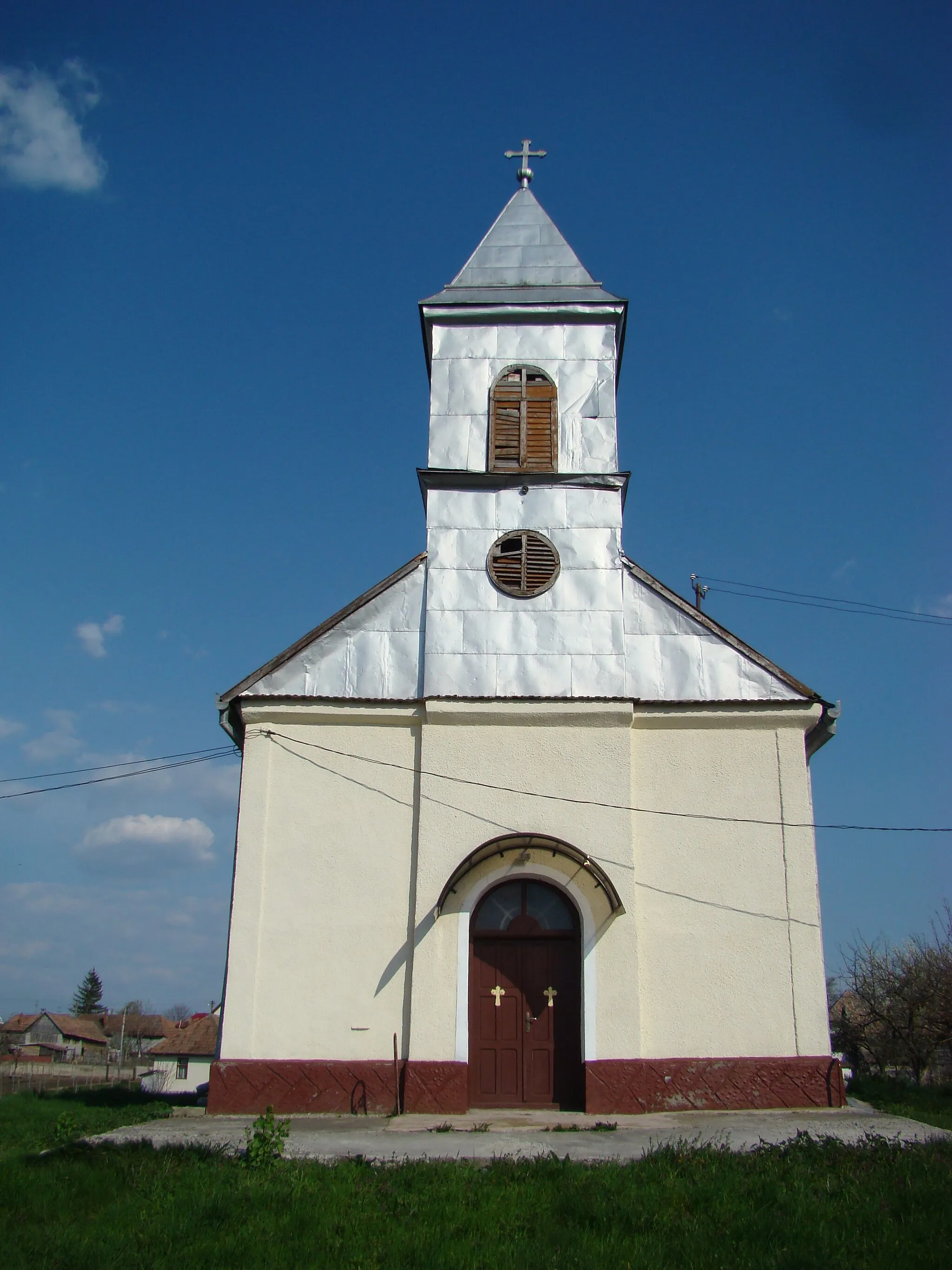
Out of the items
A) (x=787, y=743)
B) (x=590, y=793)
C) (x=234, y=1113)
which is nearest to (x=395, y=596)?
(x=590, y=793)

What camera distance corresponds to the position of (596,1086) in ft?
43.0

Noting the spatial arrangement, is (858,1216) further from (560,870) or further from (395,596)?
(395,596)

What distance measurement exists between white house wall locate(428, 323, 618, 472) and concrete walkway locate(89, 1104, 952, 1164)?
28.8 feet

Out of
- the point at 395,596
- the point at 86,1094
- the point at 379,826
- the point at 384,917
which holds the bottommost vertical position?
the point at 86,1094

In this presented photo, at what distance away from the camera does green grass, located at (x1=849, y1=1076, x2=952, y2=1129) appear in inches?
521

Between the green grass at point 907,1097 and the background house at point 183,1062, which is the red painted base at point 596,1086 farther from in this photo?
the background house at point 183,1062

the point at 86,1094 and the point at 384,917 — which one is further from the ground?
the point at 384,917

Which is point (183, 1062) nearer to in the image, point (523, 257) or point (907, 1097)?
point (907, 1097)

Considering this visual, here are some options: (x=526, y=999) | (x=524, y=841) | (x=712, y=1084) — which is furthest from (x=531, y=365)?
(x=712, y=1084)

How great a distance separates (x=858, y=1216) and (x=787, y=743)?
25.1 ft

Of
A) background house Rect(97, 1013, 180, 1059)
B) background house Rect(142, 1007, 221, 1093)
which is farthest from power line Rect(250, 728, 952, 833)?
background house Rect(97, 1013, 180, 1059)

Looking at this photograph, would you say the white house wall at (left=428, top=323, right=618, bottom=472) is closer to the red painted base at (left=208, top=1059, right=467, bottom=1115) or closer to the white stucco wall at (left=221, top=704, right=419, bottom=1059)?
the white stucco wall at (left=221, top=704, right=419, bottom=1059)

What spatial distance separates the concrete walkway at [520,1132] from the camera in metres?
10.1

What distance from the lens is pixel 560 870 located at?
1405 centimetres
